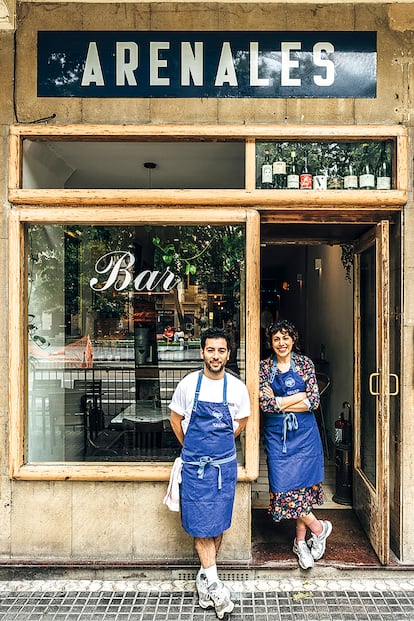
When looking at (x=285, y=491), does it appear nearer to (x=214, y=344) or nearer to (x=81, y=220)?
(x=214, y=344)

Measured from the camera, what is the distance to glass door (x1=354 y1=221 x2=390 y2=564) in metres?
3.74

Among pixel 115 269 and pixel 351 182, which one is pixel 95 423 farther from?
pixel 351 182

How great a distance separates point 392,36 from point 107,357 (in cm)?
332

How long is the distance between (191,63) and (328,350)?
4.66 m

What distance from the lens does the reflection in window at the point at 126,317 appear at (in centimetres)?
395

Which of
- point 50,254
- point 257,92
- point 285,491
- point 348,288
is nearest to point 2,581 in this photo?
point 285,491

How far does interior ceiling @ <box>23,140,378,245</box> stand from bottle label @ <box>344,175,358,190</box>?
0.41m

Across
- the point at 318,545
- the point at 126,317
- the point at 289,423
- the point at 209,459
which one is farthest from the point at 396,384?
the point at 126,317

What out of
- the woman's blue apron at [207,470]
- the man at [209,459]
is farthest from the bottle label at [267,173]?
the woman's blue apron at [207,470]

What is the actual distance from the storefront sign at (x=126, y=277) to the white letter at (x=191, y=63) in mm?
1358

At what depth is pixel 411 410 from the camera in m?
3.77

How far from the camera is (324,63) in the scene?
382 centimetres

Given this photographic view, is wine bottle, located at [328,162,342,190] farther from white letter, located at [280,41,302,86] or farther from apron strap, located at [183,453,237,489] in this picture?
apron strap, located at [183,453,237,489]

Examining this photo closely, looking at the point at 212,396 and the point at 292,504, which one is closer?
the point at 212,396
